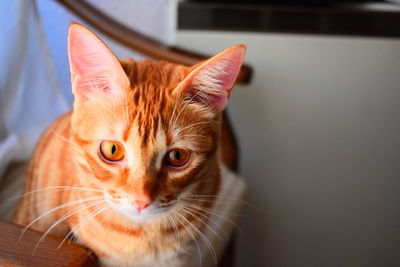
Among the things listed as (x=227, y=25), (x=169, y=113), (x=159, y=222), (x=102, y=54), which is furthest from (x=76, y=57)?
(x=227, y=25)

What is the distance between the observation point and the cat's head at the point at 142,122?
59 centimetres

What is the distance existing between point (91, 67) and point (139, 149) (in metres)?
0.15

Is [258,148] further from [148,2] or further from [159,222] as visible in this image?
[159,222]

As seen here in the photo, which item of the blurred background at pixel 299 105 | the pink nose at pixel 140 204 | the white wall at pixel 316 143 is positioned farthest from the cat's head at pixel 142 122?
the white wall at pixel 316 143

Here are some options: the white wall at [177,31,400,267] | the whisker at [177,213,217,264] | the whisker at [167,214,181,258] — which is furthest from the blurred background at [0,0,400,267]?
the whisker at [167,214,181,258]

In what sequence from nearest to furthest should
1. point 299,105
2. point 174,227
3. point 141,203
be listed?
point 141,203, point 174,227, point 299,105

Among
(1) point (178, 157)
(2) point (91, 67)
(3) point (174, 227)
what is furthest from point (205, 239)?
(2) point (91, 67)

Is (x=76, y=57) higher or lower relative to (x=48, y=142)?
higher

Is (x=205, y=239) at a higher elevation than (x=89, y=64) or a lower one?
lower

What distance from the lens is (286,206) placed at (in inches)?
54.4

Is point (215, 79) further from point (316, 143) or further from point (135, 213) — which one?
point (316, 143)

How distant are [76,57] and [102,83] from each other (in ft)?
→ 0.18

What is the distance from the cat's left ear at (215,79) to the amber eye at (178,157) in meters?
0.09

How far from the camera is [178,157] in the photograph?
0.64 m
